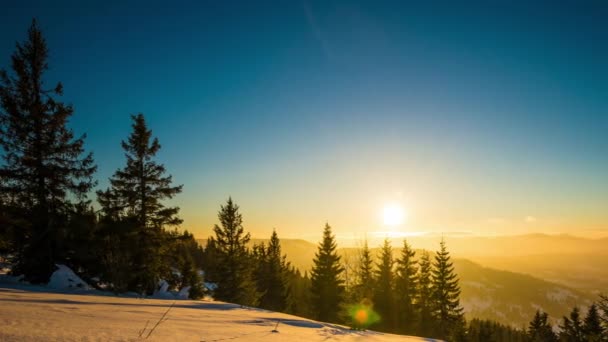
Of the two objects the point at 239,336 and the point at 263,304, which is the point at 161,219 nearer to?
the point at 239,336

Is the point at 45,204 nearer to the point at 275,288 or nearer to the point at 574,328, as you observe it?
the point at 275,288

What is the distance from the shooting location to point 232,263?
3002 cm

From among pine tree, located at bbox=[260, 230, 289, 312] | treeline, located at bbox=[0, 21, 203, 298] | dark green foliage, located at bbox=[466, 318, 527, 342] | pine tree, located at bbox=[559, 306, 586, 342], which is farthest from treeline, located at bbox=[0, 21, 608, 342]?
pine tree, located at bbox=[559, 306, 586, 342]

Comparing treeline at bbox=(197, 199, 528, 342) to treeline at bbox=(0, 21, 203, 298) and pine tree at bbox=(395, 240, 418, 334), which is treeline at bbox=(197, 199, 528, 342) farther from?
treeline at bbox=(0, 21, 203, 298)

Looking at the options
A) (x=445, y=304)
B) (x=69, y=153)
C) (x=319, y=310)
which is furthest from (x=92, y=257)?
(x=445, y=304)

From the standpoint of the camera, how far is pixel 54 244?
14.8 metres

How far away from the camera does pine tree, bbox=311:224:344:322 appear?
3341cm

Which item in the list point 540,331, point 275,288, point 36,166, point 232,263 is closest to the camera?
point 36,166

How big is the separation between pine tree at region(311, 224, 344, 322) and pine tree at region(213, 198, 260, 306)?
7765 mm

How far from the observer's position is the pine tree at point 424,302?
36.7 meters

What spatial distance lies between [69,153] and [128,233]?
6.04 m

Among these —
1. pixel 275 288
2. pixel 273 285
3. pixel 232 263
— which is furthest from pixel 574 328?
pixel 232 263

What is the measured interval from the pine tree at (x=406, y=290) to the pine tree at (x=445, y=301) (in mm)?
2613

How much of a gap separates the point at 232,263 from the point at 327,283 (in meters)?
12.4
